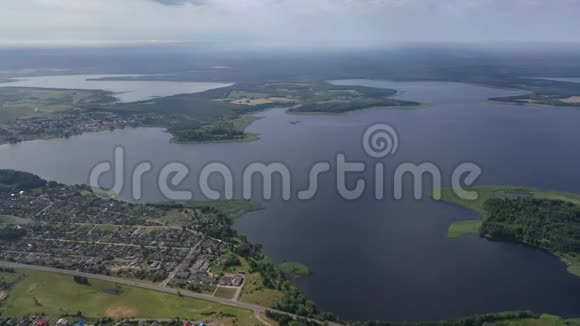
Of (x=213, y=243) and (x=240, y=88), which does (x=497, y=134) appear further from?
(x=240, y=88)

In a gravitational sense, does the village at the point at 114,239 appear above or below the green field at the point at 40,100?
below

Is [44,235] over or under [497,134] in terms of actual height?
under

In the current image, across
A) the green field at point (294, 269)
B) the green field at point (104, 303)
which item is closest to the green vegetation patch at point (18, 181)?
the green field at point (104, 303)

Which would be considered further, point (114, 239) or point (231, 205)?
point (231, 205)

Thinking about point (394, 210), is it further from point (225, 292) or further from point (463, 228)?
point (225, 292)

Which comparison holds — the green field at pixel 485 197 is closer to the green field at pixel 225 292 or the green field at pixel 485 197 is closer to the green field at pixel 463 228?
the green field at pixel 463 228

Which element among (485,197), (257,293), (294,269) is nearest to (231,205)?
(294,269)

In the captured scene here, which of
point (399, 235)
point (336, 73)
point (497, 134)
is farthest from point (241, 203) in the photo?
point (336, 73)
